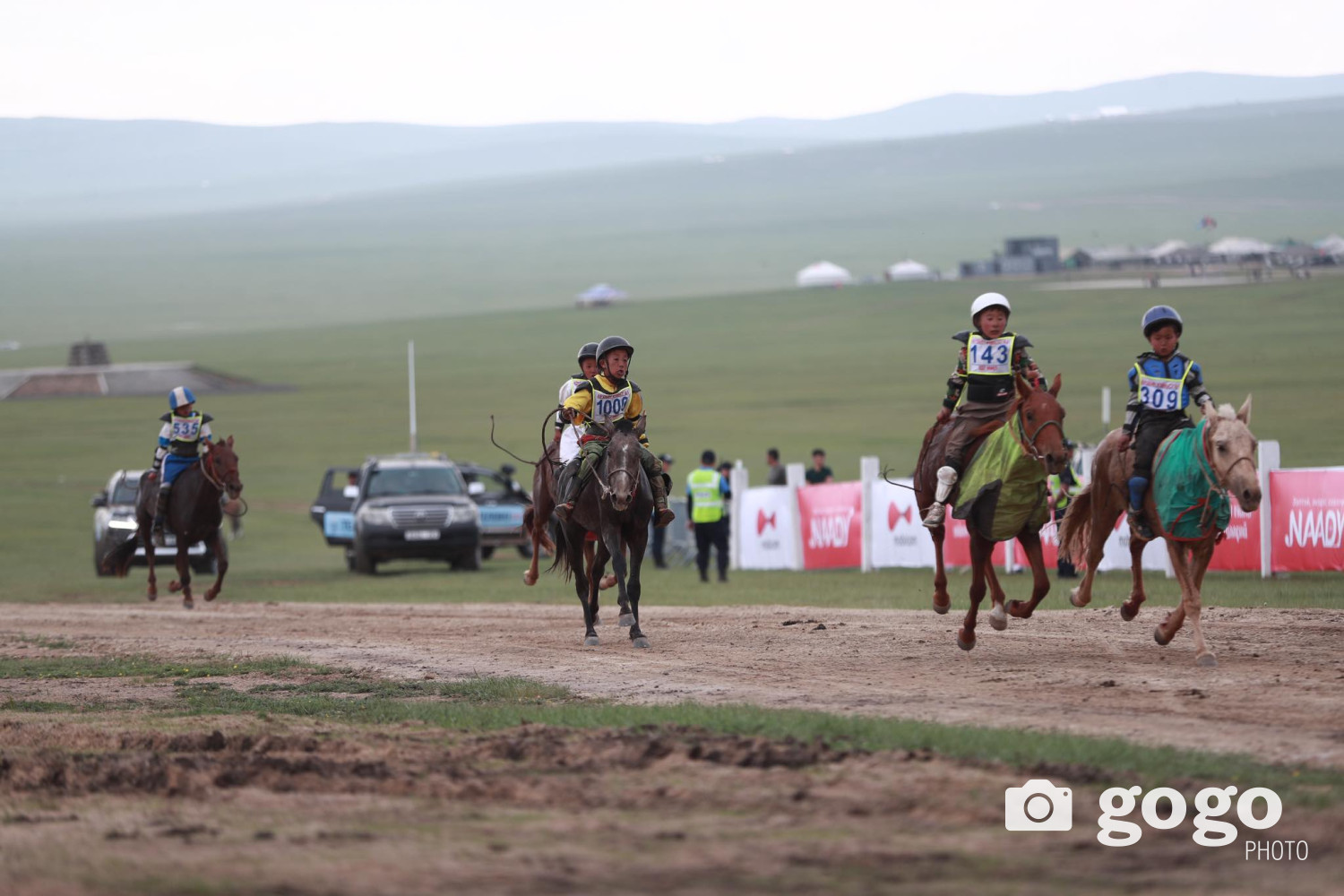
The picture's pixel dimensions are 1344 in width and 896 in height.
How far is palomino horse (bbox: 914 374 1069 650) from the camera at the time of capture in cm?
1206

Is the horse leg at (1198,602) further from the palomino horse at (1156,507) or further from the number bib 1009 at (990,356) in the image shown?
the number bib 1009 at (990,356)

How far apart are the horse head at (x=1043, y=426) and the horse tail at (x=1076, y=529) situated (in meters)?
1.71

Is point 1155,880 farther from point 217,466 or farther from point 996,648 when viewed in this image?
point 217,466

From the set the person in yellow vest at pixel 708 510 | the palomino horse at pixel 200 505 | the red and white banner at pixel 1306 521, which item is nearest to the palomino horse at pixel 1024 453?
the red and white banner at pixel 1306 521

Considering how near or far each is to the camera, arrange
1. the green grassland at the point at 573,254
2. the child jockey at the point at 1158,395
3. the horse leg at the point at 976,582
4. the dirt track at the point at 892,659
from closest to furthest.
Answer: the dirt track at the point at 892,659
the child jockey at the point at 1158,395
the horse leg at the point at 976,582
the green grassland at the point at 573,254

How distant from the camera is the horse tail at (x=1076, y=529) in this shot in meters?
13.8

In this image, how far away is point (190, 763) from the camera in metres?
8.32

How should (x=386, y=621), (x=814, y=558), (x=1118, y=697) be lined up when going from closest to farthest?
1. (x=1118, y=697)
2. (x=386, y=621)
3. (x=814, y=558)

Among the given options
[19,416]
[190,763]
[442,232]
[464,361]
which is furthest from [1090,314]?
[442,232]

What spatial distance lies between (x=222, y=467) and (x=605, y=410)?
8395 millimetres

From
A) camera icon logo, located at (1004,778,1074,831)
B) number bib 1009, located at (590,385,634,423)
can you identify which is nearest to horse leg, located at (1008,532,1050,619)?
number bib 1009, located at (590,385,634,423)

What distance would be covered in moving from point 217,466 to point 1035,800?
16.1 m

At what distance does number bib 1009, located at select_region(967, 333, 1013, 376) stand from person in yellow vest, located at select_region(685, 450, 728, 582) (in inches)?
491

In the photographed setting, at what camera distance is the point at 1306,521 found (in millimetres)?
19047
